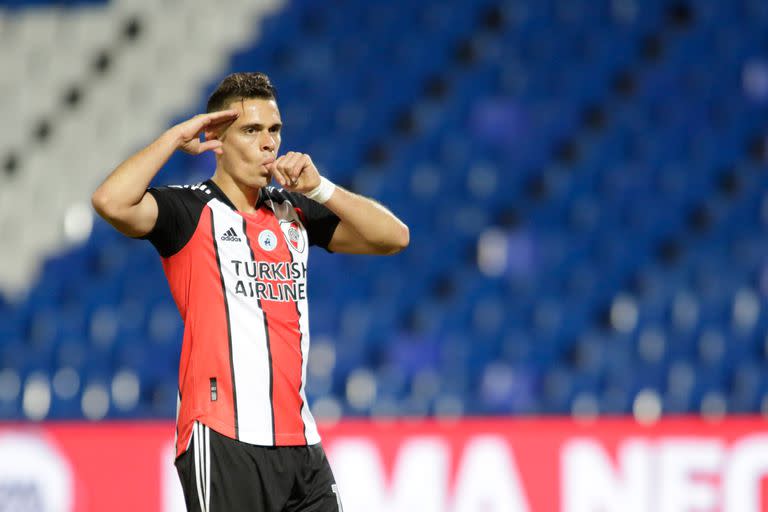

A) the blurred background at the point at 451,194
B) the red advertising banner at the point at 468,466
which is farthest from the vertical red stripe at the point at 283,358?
the blurred background at the point at 451,194

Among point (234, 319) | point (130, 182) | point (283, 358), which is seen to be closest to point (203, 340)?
point (234, 319)

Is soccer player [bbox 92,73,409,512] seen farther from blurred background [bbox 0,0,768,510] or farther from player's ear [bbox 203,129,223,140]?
blurred background [bbox 0,0,768,510]

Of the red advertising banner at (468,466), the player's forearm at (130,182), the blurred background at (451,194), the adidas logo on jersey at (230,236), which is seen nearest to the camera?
the player's forearm at (130,182)

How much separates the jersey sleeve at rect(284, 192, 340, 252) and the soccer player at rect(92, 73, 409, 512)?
0.41 ft

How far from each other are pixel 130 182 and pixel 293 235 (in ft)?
1.57

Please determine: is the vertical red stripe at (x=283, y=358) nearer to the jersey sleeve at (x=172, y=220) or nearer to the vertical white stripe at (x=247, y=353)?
the vertical white stripe at (x=247, y=353)

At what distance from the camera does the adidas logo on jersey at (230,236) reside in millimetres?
2822

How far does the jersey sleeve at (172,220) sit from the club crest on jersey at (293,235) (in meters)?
0.23

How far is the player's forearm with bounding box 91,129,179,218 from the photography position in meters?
2.61

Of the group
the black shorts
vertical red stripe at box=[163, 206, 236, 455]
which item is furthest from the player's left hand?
the black shorts

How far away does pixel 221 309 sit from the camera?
2760mm

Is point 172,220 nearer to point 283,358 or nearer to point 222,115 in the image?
point 222,115

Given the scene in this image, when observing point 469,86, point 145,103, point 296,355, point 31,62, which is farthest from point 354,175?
point 296,355

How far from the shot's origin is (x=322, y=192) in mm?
2877
